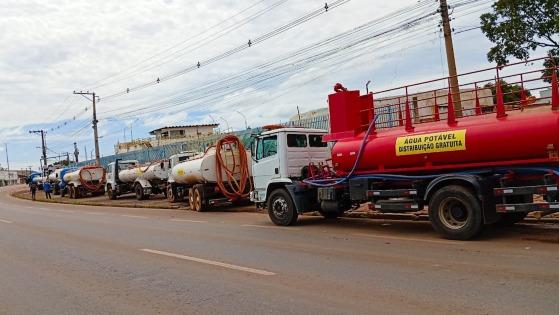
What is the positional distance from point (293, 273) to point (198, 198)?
14311 millimetres

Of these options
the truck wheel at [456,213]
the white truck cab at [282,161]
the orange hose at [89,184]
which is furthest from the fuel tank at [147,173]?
the truck wheel at [456,213]

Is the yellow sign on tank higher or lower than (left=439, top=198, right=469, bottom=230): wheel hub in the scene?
higher

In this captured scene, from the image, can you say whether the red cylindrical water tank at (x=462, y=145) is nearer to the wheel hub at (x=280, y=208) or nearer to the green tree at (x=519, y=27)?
the wheel hub at (x=280, y=208)

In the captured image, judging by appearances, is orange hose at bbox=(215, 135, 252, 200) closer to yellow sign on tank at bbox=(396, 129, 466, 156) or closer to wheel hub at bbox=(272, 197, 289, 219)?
wheel hub at bbox=(272, 197, 289, 219)

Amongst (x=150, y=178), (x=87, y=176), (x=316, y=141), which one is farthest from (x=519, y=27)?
(x=87, y=176)

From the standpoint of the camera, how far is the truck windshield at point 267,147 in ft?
48.3

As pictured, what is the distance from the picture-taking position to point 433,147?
1067 cm

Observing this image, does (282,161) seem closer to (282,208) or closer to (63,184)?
(282,208)

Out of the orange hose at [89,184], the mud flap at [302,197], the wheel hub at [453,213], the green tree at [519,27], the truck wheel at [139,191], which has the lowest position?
the wheel hub at [453,213]

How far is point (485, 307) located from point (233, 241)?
664 cm

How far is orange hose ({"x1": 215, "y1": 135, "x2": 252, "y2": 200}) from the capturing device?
20344mm

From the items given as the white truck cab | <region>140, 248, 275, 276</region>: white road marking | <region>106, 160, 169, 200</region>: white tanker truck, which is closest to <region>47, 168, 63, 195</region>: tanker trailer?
<region>106, 160, 169, 200</region>: white tanker truck

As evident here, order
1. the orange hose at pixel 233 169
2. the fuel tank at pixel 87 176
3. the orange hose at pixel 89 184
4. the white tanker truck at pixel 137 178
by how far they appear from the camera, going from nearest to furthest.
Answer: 1. the orange hose at pixel 233 169
2. the white tanker truck at pixel 137 178
3. the orange hose at pixel 89 184
4. the fuel tank at pixel 87 176

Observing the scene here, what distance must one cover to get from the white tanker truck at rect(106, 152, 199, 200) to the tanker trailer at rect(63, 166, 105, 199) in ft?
16.8
